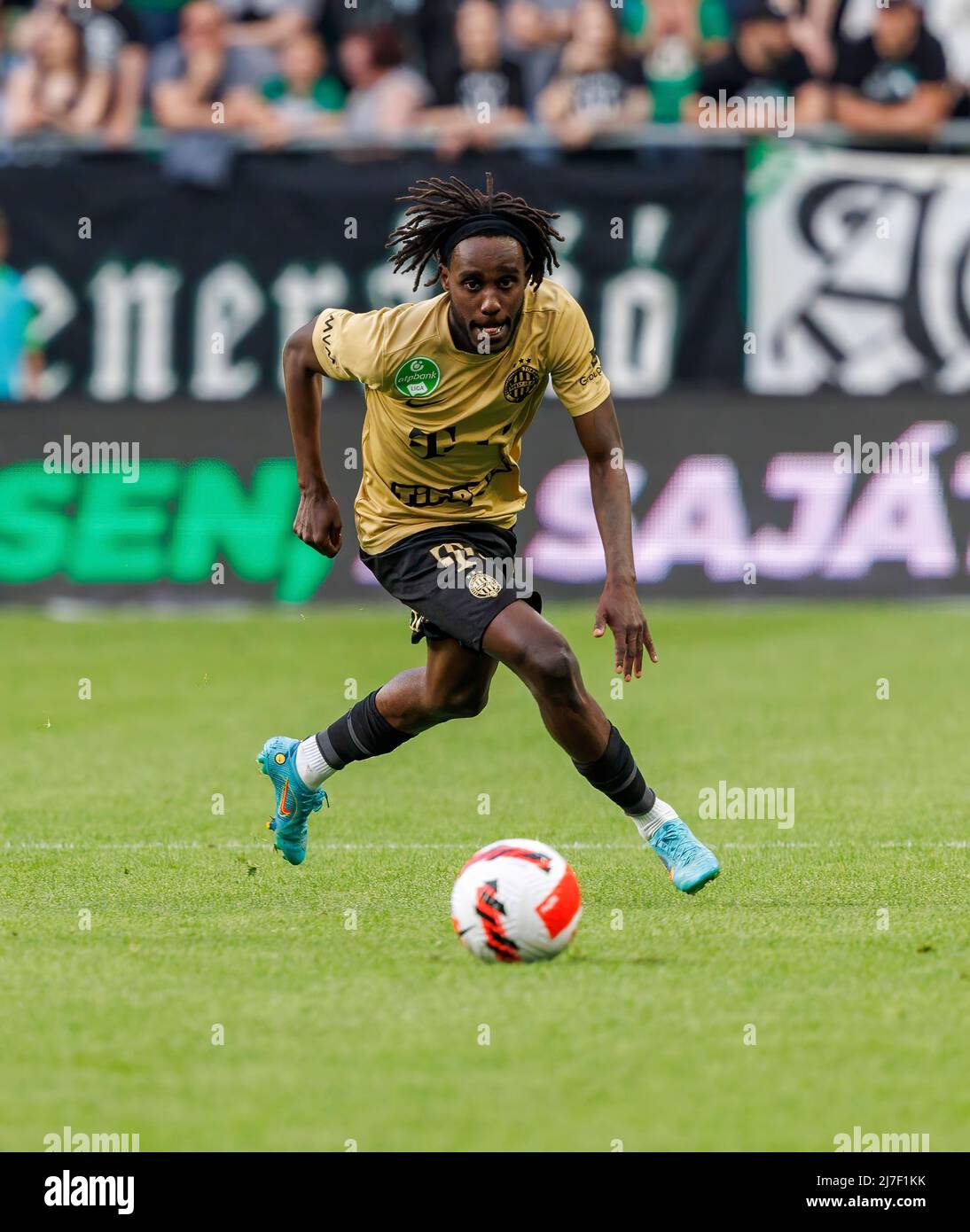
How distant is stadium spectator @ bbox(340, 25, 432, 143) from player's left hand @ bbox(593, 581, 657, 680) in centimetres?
1149

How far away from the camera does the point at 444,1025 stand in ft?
17.8

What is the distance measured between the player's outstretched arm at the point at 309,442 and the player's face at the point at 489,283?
0.72 metres

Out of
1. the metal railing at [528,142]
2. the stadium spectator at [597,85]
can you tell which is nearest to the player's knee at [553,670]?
the metal railing at [528,142]

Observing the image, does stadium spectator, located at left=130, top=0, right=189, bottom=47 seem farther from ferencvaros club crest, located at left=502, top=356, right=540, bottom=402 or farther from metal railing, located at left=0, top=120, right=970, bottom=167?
ferencvaros club crest, located at left=502, top=356, right=540, bottom=402

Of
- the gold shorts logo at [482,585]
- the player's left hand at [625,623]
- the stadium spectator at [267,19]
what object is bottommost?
the player's left hand at [625,623]

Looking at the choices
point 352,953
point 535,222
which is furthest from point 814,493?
point 352,953

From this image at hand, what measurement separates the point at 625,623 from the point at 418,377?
1152 mm

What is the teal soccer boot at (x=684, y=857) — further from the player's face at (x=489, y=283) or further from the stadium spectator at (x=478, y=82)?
the stadium spectator at (x=478, y=82)

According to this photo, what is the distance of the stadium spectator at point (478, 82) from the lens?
690 inches

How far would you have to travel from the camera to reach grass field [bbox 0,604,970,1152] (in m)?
4.78

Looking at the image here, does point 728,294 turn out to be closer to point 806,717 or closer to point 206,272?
point 206,272

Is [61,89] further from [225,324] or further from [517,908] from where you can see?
[517,908]

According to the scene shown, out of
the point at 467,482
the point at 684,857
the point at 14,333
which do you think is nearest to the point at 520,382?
the point at 467,482

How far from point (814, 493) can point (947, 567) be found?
3.69 ft
